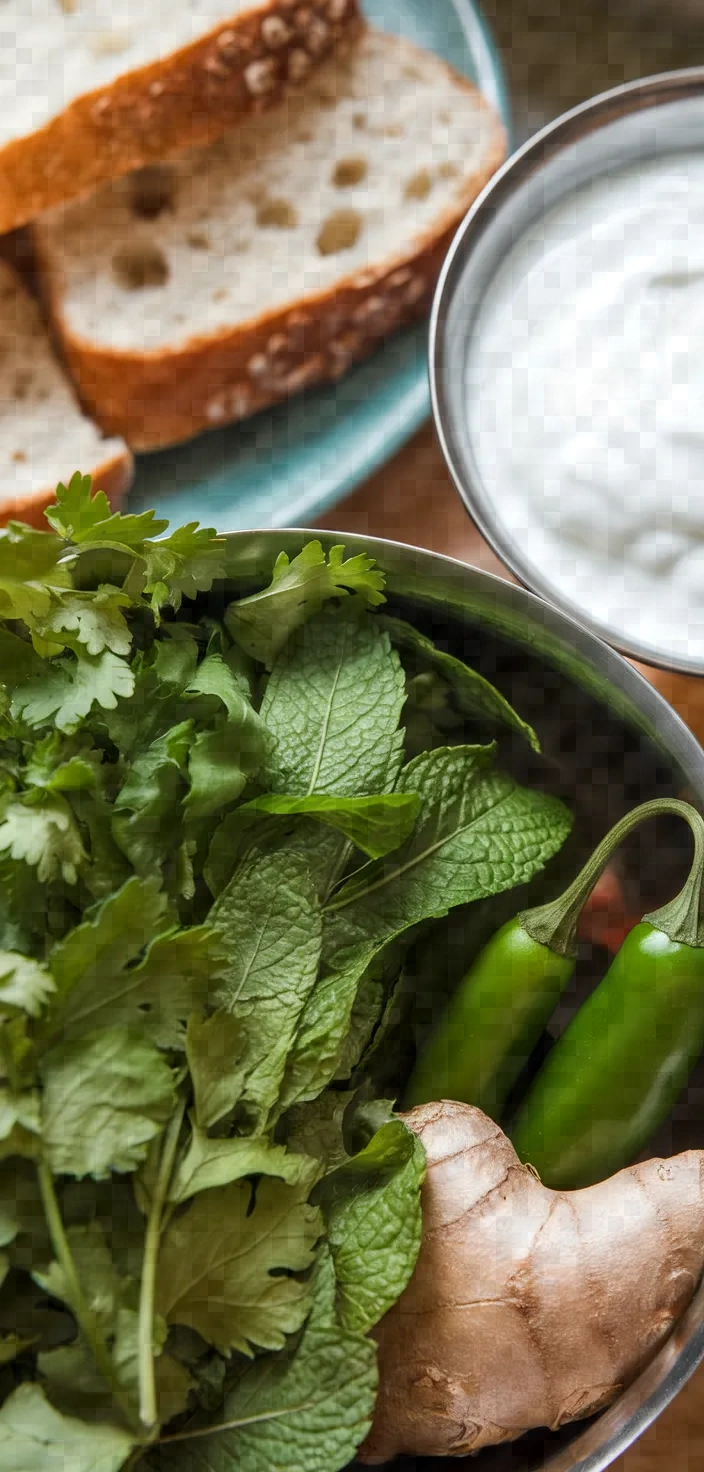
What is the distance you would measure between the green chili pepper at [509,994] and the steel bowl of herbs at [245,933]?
26 millimetres

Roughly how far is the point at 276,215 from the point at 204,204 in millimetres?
75

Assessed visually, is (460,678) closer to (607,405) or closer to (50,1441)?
(607,405)

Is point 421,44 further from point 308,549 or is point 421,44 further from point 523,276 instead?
point 308,549

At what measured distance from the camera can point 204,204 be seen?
130cm

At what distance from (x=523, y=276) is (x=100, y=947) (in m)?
0.73

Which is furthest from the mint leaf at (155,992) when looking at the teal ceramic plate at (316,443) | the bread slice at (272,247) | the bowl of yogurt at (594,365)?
the bread slice at (272,247)

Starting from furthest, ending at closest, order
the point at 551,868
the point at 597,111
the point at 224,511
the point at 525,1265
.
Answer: the point at 224,511 → the point at 597,111 → the point at 551,868 → the point at 525,1265

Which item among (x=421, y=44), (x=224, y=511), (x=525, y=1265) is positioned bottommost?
(x=525, y=1265)

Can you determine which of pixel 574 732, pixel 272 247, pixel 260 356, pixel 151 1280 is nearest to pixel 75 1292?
pixel 151 1280

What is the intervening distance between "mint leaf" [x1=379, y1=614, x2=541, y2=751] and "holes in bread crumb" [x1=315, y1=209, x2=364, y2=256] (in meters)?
0.52

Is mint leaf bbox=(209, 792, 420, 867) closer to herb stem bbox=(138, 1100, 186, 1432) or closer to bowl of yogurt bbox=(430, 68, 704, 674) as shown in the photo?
herb stem bbox=(138, 1100, 186, 1432)

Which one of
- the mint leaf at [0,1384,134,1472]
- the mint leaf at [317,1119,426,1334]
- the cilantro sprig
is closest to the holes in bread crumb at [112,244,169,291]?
the cilantro sprig

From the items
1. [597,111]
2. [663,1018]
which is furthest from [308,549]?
[597,111]

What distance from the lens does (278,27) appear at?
1190 mm
